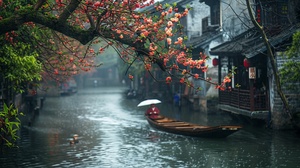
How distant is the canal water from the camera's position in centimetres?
1712

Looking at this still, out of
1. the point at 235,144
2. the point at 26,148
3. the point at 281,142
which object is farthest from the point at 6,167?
the point at 281,142

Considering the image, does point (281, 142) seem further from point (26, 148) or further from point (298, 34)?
point (26, 148)

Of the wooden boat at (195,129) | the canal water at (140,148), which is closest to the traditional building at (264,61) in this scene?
the canal water at (140,148)

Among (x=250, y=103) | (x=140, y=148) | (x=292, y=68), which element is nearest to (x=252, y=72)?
(x=250, y=103)

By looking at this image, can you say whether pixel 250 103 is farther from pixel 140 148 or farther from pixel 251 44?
pixel 140 148

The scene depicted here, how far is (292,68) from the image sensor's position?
71.8 feet

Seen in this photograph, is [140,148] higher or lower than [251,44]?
lower

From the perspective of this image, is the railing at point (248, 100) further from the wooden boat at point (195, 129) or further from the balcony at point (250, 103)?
the wooden boat at point (195, 129)

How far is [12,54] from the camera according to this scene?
1384 centimetres

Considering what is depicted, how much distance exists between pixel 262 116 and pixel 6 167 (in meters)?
12.8

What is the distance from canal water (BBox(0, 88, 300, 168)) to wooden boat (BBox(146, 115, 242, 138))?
278 mm

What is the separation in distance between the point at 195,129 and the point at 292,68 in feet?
17.0

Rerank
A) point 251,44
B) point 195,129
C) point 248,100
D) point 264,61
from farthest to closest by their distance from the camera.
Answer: point 251,44 → point 264,61 → point 248,100 → point 195,129

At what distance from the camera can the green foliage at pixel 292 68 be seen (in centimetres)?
2073
